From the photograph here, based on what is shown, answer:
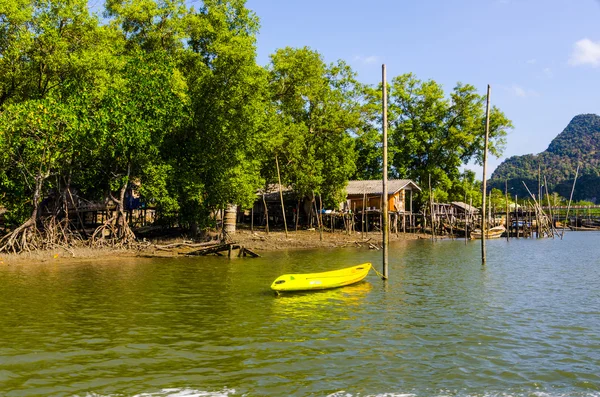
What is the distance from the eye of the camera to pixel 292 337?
539 inches

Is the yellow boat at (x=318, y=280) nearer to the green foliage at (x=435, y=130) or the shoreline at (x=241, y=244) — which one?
the shoreline at (x=241, y=244)

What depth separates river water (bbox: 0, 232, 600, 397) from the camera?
10.3 m

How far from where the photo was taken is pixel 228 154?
38688 mm

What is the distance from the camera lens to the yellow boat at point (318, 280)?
19.5 m

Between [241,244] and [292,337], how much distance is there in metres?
23.6

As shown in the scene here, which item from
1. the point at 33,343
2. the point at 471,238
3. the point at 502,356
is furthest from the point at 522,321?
the point at 471,238

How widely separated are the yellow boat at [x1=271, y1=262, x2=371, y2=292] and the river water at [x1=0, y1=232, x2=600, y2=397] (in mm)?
385

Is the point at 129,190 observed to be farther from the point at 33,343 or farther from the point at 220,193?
the point at 33,343

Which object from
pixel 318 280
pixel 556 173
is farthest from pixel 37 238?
pixel 556 173

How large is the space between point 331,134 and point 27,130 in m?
31.4

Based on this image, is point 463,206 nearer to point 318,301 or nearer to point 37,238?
point 37,238

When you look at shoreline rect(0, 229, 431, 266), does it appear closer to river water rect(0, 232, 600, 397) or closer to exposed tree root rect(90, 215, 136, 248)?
exposed tree root rect(90, 215, 136, 248)

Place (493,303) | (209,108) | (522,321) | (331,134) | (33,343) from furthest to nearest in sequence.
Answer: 1. (331,134)
2. (209,108)
3. (493,303)
4. (522,321)
5. (33,343)

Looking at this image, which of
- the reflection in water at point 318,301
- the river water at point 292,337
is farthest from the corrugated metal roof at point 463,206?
the reflection in water at point 318,301
